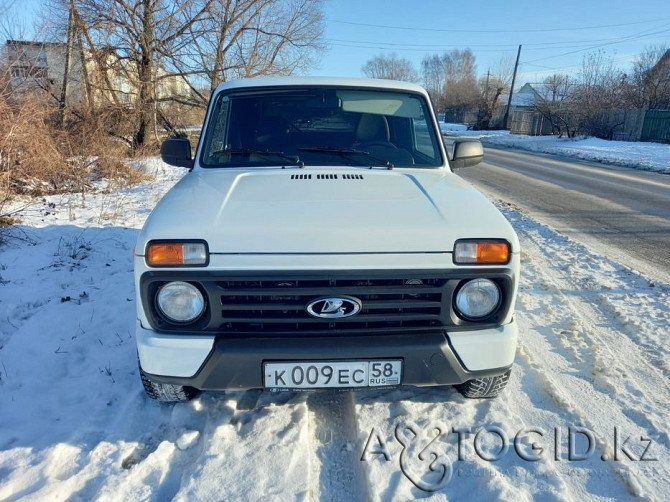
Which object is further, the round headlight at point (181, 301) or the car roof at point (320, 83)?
the car roof at point (320, 83)

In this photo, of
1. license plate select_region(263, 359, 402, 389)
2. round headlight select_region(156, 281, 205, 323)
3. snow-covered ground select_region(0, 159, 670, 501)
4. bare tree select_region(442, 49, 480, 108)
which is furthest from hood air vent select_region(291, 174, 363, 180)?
bare tree select_region(442, 49, 480, 108)

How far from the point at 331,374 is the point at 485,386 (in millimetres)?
955

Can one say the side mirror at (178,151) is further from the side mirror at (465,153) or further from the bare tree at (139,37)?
the bare tree at (139,37)

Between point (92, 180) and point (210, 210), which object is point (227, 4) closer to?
point (92, 180)

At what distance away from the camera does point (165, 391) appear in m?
2.39

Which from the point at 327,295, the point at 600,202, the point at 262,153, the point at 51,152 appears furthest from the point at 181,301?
the point at 600,202

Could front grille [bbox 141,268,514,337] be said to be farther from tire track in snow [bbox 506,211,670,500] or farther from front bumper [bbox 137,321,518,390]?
tire track in snow [bbox 506,211,670,500]

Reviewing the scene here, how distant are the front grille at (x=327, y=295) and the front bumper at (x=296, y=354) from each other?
Result: 0.22 feet

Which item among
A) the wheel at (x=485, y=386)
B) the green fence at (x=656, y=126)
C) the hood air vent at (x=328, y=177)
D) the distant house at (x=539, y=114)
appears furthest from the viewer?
the distant house at (x=539, y=114)

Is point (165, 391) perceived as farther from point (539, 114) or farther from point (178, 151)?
point (539, 114)

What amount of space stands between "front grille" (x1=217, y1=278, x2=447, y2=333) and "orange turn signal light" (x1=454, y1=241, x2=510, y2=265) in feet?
0.57

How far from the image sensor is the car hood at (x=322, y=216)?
208 cm

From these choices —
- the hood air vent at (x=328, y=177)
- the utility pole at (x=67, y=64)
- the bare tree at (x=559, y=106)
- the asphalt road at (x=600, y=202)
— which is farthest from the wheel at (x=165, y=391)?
the bare tree at (x=559, y=106)

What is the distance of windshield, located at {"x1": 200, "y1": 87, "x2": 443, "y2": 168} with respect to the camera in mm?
3203
